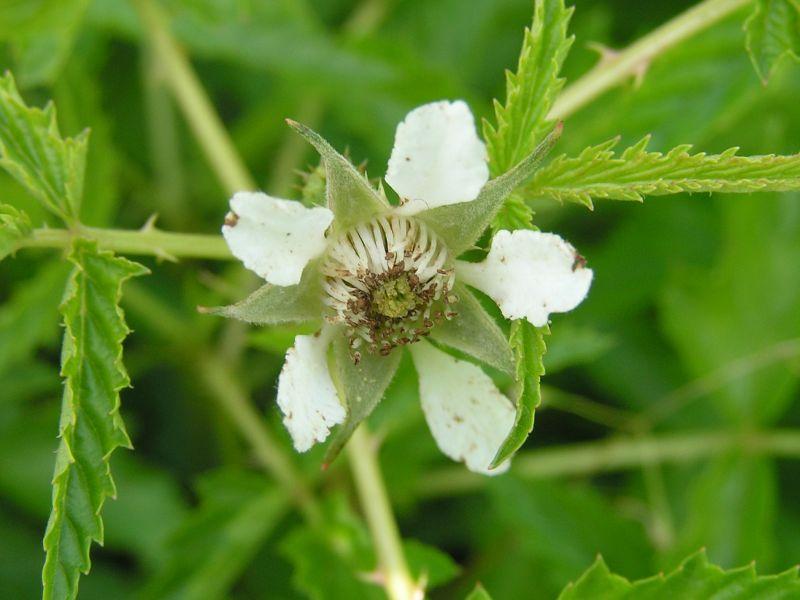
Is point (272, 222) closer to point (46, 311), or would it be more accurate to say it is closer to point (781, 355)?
point (46, 311)

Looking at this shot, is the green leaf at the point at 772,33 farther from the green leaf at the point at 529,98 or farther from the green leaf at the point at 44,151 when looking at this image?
the green leaf at the point at 44,151

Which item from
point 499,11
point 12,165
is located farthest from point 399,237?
point 499,11

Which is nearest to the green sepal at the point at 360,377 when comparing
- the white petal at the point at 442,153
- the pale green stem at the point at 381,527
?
the white petal at the point at 442,153

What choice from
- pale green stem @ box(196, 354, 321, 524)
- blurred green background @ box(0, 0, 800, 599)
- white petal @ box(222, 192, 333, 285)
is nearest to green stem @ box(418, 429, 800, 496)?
blurred green background @ box(0, 0, 800, 599)

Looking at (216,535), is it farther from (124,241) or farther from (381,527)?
(124,241)

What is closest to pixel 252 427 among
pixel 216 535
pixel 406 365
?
pixel 216 535

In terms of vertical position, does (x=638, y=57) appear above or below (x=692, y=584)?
above
